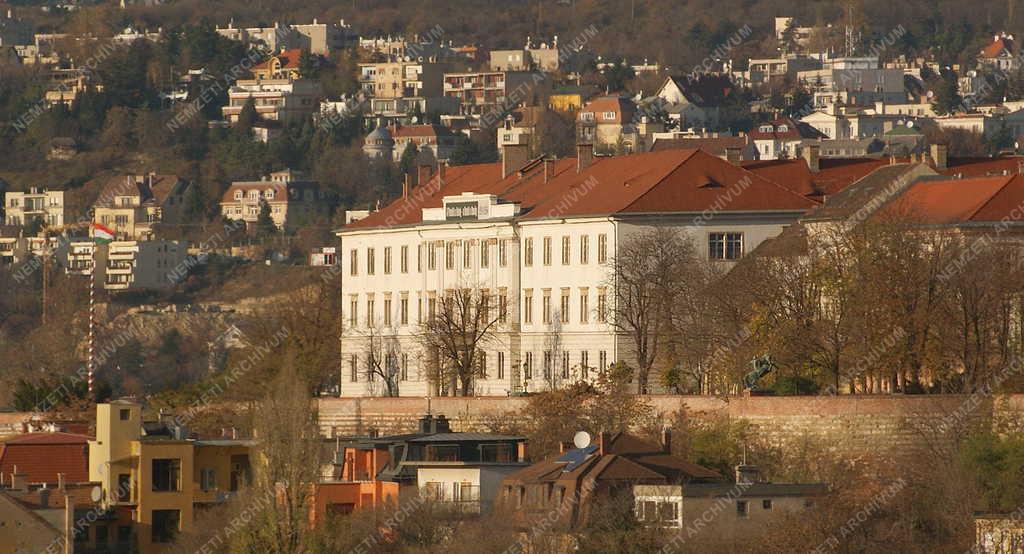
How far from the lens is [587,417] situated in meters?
84.6

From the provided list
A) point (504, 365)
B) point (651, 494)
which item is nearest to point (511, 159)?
point (504, 365)

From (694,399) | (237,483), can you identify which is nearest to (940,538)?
(694,399)

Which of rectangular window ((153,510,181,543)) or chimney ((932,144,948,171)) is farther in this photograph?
chimney ((932,144,948,171))

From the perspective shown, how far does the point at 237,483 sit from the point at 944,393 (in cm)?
1800

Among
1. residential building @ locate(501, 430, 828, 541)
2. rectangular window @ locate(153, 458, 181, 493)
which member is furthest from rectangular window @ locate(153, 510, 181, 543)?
residential building @ locate(501, 430, 828, 541)

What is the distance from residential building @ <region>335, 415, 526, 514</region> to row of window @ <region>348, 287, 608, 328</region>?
15663 mm

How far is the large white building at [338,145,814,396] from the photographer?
9688 cm

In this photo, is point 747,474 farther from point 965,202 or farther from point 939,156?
point 939,156

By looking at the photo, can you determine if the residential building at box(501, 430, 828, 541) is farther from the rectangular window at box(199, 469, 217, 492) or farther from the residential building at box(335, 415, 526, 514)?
the rectangular window at box(199, 469, 217, 492)

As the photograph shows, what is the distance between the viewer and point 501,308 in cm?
10238

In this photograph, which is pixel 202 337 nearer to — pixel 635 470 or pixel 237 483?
pixel 237 483

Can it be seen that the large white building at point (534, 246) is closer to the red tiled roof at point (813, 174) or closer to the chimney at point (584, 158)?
the chimney at point (584, 158)

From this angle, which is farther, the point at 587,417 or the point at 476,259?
the point at 476,259

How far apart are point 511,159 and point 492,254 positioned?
8.63 meters
